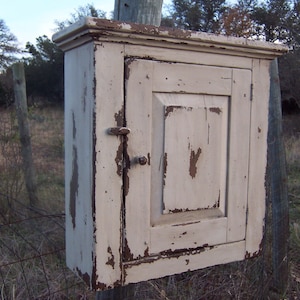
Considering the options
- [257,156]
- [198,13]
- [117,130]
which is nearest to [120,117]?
[117,130]

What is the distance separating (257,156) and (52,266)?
189cm

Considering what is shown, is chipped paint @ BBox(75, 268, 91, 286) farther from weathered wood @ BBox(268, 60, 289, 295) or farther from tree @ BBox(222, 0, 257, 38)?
tree @ BBox(222, 0, 257, 38)

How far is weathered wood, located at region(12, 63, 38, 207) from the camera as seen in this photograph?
3680 millimetres

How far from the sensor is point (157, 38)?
4.44 ft

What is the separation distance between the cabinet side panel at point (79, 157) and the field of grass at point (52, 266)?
0.69 meters

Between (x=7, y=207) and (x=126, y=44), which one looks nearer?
(x=126, y=44)

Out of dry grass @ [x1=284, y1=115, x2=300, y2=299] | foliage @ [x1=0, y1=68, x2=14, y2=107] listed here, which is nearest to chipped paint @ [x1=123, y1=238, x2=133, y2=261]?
dry grass @ [x1=284, y1=115, x2=300, y2=299]

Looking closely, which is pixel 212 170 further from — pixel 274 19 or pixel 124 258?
pixel 274 19

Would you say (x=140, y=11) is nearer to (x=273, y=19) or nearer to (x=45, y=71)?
(x=273, y=19)

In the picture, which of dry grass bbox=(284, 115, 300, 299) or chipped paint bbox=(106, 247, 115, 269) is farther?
dry grass bbox=(284, 115, 300, 299)

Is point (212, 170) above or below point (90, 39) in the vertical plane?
below

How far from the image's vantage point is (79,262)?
1.46 m

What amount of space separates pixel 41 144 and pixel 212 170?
5.71 metres

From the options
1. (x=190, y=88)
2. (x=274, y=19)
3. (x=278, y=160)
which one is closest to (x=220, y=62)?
(x=190, y=88)
